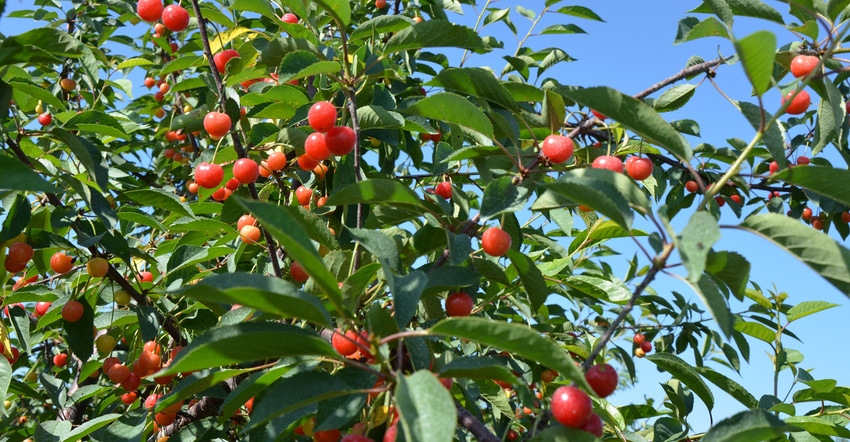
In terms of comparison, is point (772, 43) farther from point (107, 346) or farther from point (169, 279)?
point (107, 346)

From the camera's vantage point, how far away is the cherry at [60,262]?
7.82 feet

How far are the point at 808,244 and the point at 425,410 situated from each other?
70 cm

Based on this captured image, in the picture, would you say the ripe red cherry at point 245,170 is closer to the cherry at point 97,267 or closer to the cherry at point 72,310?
the cherry at point 97,267

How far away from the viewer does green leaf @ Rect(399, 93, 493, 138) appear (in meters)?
1.55

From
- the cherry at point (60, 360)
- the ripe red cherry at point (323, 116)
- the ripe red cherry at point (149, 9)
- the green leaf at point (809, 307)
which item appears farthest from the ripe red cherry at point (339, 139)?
the cherry at point (60, 360)

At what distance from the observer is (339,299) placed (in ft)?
3.87

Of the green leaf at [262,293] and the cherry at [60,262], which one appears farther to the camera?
the cherry at [60,262]

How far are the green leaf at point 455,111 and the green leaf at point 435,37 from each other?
291 mm

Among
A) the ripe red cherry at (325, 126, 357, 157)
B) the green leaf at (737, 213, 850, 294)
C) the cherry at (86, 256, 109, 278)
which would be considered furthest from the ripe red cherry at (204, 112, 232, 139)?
the green leaf at (737, 213, 850, 294)

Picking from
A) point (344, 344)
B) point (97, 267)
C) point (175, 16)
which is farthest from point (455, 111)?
point (175, 16)

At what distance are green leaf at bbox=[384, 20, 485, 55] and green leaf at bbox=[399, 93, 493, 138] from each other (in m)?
0.29

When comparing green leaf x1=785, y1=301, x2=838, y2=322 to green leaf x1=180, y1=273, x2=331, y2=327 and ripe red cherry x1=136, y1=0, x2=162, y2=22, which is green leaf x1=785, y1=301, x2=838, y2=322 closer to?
green leaf x1=180, y1=273, x2=331, y2=327

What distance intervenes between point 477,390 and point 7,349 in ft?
5.47

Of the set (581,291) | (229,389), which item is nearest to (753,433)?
(581,291)
